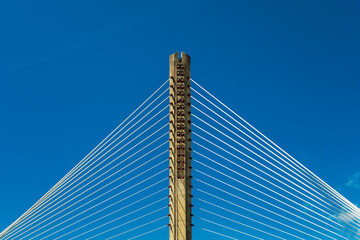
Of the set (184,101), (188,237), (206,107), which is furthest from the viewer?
(206,107)

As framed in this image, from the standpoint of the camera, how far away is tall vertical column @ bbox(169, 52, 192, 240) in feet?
71.2

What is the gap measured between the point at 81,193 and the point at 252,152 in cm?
1041

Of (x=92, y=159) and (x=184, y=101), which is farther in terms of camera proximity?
(x=92, y=159)

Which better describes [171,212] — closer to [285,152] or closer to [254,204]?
[254,204]

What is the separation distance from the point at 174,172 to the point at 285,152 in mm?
6936

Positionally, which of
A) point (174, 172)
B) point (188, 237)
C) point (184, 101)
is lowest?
point (188, 237)

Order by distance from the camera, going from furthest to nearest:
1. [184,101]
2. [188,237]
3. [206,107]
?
[206,107]
[184,101]
[188,237]

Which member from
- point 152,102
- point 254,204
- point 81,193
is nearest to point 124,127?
point 152,102

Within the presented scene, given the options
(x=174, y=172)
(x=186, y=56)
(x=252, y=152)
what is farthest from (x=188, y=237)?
(x=186, y=56)

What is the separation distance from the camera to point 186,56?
24.2 metres

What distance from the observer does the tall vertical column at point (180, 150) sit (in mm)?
21688

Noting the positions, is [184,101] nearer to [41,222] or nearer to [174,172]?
[174,172]

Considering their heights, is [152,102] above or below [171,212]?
above

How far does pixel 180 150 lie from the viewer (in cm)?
2278
